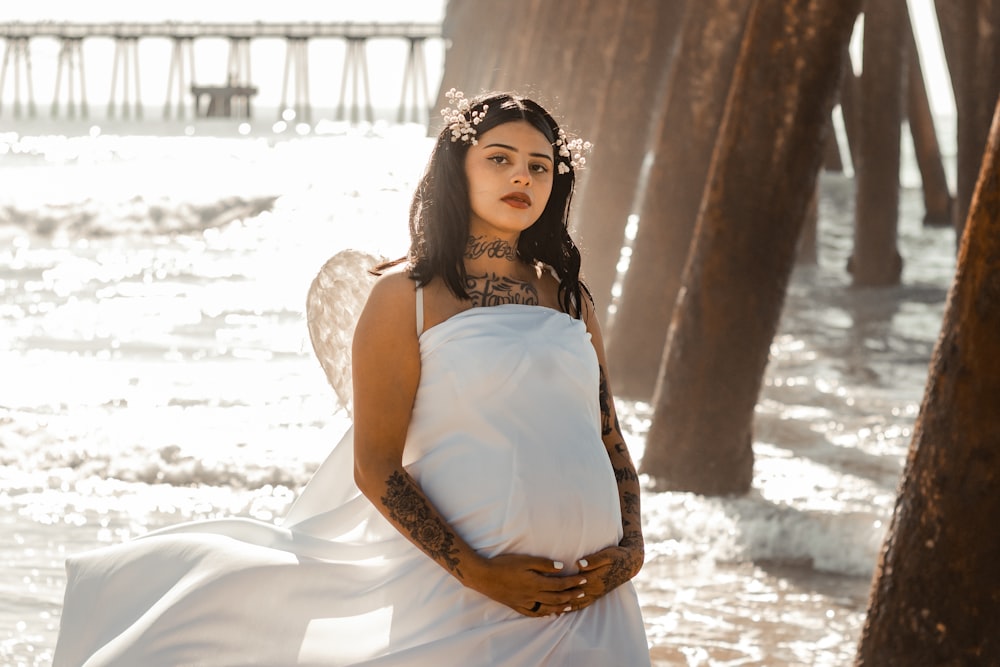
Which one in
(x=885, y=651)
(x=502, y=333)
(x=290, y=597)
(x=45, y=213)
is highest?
(x=502, y=333)

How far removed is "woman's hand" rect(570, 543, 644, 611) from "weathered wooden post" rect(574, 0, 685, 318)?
570cm

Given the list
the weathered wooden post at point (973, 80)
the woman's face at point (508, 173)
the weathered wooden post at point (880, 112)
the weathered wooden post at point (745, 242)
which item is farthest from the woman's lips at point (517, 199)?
the weathered wooden post at point (880, 112)

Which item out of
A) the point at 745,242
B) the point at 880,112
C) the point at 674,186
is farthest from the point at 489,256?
the point at 880,112

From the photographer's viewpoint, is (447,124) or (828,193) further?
(828,193)

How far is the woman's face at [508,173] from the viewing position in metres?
2.21

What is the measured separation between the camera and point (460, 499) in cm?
214

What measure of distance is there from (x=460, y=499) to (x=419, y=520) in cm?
7

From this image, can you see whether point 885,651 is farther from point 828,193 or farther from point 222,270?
point 828,193

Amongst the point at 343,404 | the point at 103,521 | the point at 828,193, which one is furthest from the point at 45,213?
the point at 343,404

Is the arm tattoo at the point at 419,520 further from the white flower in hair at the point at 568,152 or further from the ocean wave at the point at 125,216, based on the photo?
the ocean wave at the point at 125,216

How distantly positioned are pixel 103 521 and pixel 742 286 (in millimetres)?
2268

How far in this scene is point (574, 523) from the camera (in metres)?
2.13

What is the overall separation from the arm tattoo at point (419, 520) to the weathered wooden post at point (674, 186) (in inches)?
177

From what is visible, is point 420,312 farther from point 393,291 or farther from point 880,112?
point 880,112
